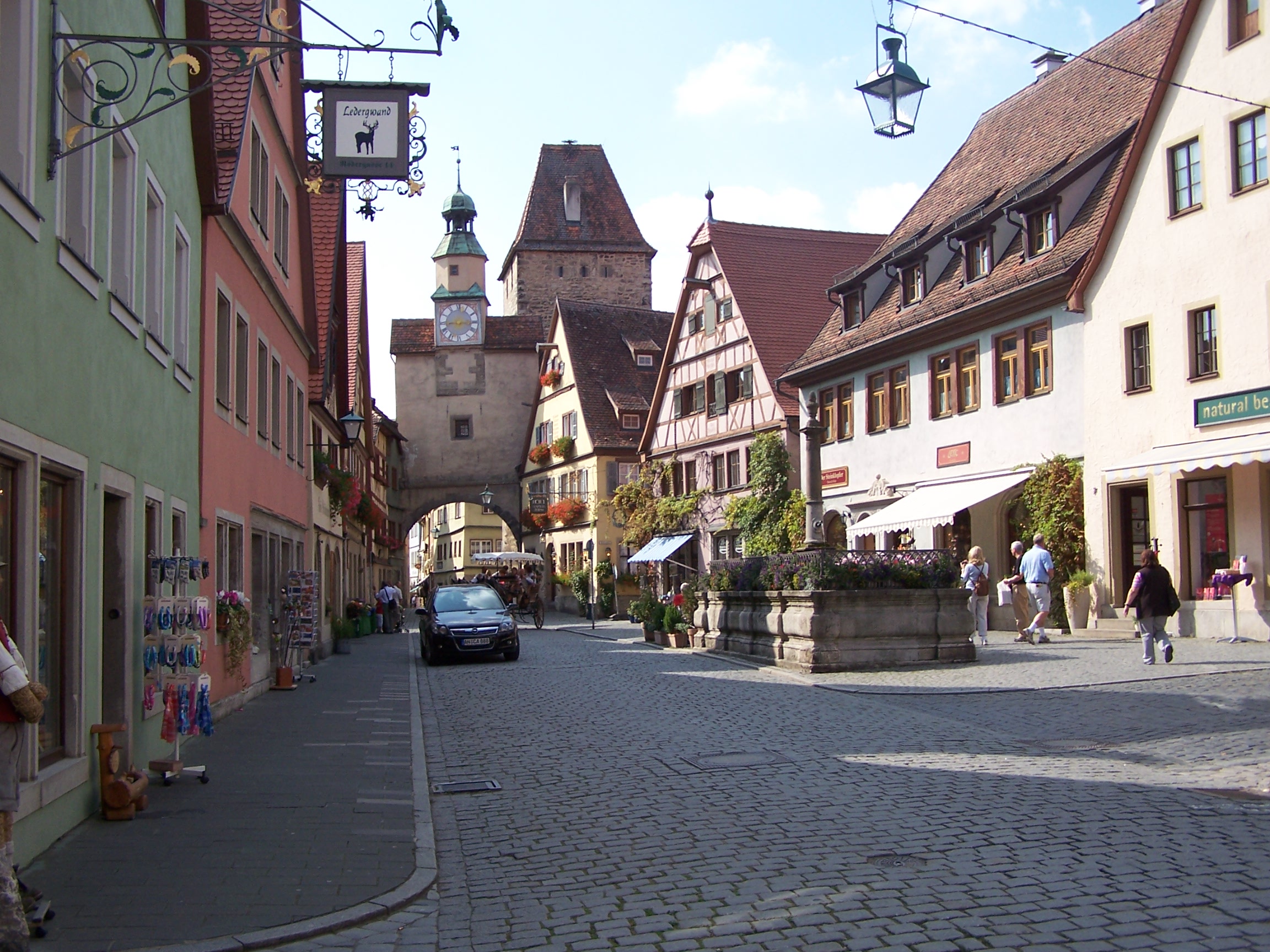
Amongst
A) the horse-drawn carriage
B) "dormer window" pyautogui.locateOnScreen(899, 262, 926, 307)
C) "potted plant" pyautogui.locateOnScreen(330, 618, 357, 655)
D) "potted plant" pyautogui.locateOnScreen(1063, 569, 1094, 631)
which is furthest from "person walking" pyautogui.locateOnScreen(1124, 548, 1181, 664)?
the horse-drawn carriage

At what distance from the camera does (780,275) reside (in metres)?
40.1

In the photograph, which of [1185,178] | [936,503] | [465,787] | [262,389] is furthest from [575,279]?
[465,787]

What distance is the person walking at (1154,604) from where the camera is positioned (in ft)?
54.0

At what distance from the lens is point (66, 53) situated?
7984 millimetres

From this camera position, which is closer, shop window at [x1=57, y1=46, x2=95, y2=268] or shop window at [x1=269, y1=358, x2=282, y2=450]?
shop window at [x1=57, y1=46, x2=95, y2=268]

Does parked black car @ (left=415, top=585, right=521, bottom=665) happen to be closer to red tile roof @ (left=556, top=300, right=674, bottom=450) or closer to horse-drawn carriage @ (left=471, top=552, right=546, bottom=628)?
horse-drawn carriage @ (left=471, top=552, right=546, bottom=628)

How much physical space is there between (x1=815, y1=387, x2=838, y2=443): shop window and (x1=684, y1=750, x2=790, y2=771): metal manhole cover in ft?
75.7

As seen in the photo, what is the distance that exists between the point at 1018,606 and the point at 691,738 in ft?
→ 43.7

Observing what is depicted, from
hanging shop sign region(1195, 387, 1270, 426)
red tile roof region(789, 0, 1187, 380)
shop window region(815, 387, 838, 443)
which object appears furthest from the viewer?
shop window region(815, 387, 838, 443)

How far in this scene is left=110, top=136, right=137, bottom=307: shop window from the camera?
32.6 feet

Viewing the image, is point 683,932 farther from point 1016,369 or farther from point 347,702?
point 1016,369

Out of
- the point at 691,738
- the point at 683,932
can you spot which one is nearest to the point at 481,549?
the point at 691,738

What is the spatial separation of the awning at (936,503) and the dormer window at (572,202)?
48.2 meters

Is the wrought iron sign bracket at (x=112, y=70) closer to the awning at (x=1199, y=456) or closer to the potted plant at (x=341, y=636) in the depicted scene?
the awning at (x=1199, y=456)
